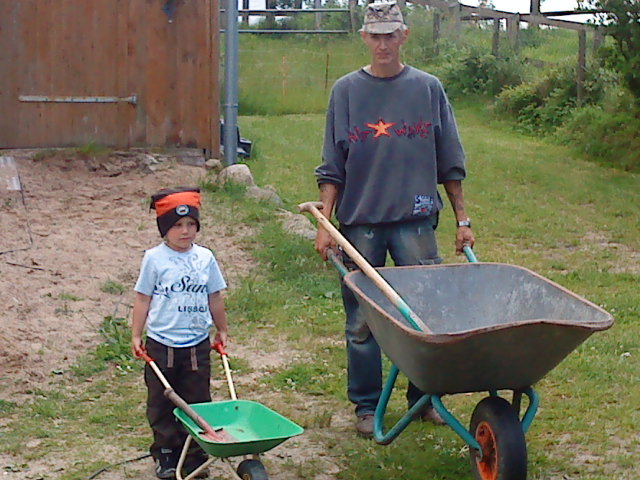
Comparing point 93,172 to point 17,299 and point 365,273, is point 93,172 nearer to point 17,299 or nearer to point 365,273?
point 17,299

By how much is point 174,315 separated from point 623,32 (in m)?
9.03

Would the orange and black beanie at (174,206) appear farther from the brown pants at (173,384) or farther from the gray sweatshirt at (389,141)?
the gray sweatshirt at (389,141)

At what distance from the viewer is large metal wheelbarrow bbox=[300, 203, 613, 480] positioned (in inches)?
146

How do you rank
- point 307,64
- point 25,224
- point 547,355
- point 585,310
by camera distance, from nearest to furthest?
point 547,355, point 585,310, point 25,224, point 307,64

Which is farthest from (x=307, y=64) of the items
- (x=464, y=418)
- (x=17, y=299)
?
(x=464, y=418)

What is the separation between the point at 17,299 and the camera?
21.7 feet

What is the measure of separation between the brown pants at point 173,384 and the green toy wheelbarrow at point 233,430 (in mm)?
92

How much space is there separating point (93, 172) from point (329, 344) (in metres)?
4.15

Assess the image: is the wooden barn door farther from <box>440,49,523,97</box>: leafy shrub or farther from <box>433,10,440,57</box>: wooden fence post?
<box>433,10,440,57</box>: wooden fence post

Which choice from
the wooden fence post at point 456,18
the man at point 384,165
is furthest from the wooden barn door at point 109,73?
the wooden fence post at point 456,18

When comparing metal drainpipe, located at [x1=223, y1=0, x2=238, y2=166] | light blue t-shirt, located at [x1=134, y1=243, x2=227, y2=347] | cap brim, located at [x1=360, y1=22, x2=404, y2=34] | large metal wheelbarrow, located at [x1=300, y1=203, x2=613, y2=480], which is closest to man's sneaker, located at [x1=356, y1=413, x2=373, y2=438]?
large metal wheelbarrow, located at [x1=300, y1=203, x2=613, y2=480]

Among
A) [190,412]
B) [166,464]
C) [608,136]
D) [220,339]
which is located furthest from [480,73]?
[190,412]

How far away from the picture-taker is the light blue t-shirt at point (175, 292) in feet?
13.9

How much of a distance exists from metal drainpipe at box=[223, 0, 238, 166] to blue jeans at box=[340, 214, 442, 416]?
5.51 m
